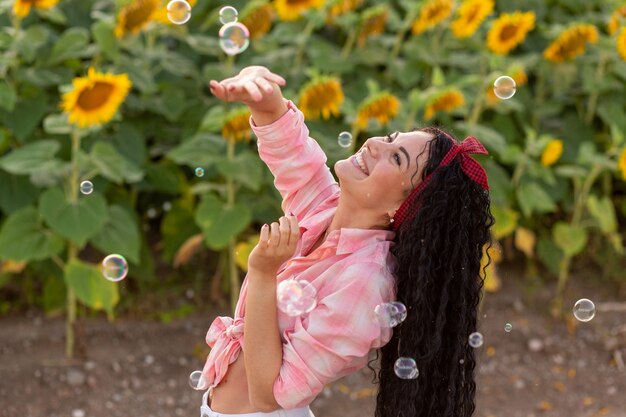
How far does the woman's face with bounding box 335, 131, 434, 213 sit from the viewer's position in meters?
2.01

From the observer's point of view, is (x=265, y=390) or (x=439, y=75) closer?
(x=265, y=390)

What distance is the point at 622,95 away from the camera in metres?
4.70

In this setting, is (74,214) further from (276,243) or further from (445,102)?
(276,243)

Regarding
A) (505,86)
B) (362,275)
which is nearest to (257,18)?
(505,86)

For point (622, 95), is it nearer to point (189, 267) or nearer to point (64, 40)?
point (189, 267)

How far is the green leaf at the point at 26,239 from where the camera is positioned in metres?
3.55

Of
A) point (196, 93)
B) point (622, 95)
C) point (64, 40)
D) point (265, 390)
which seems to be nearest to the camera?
point (265, 390)

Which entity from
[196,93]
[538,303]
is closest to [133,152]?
[196,93]

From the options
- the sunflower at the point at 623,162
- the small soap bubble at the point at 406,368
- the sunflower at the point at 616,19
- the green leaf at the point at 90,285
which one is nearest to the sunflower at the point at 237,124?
the green leaf at the point at 90,285

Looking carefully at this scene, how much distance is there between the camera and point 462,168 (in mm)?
2064

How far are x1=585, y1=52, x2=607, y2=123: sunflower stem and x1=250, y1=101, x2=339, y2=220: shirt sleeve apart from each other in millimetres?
2626

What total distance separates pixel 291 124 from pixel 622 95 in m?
2.87

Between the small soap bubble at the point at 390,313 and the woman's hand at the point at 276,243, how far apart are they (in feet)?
0.68

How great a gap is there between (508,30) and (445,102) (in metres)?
0.52
